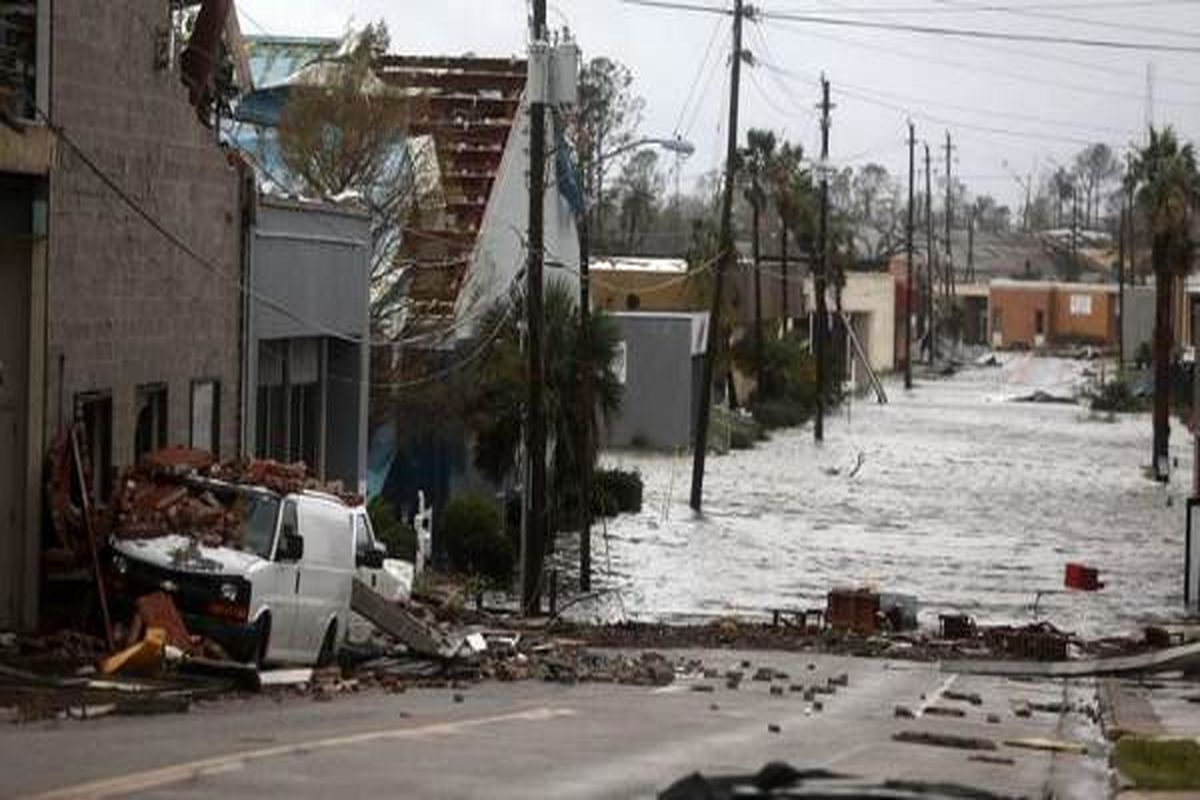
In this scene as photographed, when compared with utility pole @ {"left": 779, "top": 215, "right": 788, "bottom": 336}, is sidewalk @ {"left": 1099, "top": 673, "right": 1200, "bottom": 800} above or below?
below

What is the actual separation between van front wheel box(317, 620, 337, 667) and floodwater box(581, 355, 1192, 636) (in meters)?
13.9

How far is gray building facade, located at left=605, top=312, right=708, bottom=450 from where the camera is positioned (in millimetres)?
77750

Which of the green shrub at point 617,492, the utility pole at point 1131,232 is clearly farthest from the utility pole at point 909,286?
the green shrub at point 617,492

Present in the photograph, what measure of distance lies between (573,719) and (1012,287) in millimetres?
183037

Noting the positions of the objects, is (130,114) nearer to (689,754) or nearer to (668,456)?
(689,754)

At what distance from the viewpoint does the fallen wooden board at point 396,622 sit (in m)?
24.9

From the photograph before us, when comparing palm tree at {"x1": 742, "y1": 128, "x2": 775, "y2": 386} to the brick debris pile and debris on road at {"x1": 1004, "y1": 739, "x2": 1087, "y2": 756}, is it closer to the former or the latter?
the brick debris pile

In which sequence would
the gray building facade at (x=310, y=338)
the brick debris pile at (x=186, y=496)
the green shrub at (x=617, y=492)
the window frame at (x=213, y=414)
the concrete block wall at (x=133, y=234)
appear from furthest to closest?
1. the green shrub at (x=617, y=492)
2. the gray building facade at (x=310, y=338)
3. the window frame at (x=213, y=414)
4. the concrete block wall at (x=133, y=234)
5. the brick debris pile at (x=186, y=496)

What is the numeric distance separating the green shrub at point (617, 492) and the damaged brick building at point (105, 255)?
2404cm

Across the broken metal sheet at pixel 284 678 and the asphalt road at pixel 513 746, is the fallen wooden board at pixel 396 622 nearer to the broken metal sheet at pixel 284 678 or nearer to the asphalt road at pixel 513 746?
the asphalt road at pixel 513 746

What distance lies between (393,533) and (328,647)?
53.8 feet

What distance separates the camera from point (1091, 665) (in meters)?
30.2

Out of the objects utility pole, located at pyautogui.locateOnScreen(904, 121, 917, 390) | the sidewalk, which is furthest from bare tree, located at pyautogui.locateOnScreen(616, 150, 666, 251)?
the sidewalk

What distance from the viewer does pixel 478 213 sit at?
2099 inches
